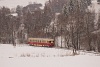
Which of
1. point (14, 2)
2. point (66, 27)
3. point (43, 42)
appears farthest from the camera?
point (14, 2)

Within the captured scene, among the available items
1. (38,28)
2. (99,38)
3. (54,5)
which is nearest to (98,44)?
(99,38)

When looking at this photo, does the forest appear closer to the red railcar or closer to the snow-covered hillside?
the red railcar

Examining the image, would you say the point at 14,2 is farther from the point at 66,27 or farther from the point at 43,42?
the point at 43,42

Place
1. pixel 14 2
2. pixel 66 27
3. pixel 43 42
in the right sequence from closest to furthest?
pixel 43 42 → pixel 66 27 → pixel 14 2

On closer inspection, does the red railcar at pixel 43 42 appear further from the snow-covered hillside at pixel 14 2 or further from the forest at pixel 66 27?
the snow-covered hillside at pixel 14 2

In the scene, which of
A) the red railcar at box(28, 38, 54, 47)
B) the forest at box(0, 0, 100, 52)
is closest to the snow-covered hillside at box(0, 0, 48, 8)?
the forest at box(0, 0, 100, 52)

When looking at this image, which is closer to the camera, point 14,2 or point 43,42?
point 43,42

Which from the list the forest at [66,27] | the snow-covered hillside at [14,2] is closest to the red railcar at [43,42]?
the forest at [66,27]

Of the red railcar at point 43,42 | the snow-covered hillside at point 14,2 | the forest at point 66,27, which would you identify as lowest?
the red railcar at point 43,42

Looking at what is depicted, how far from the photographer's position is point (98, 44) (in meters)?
50.8

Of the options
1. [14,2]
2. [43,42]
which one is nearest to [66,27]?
[43,42]

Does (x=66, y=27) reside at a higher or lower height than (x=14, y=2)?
lower

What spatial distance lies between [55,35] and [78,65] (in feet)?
188

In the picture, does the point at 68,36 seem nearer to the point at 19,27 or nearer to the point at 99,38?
the point at 99,38
